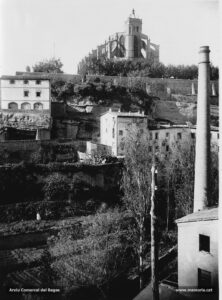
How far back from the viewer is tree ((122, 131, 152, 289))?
13734 millimetres

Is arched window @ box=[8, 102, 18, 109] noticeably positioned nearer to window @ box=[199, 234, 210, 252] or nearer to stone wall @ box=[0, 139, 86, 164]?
stone wall @ box=[0, 139, 86, 164]

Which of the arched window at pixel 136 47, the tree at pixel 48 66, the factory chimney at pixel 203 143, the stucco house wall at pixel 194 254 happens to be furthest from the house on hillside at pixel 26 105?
the stucco house wall at pixel 194 254

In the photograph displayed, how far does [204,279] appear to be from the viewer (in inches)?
338

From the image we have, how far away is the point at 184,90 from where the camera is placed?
36531 millimetres

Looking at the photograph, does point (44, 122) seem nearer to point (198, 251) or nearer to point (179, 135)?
point (179, 135)

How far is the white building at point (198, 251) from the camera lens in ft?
27.8

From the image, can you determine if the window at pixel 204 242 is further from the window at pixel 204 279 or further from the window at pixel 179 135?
the window at pixel 179 135

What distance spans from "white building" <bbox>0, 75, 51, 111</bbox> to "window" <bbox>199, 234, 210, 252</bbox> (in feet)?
58.1

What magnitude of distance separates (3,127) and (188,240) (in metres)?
16.1

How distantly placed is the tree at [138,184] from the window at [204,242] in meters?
2.98

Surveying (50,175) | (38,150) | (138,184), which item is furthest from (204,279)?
(38,150)

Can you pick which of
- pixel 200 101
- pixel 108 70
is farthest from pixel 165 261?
pixel 108 70

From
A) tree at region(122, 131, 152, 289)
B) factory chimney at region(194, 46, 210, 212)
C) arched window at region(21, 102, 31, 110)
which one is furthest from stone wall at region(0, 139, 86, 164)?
factory chimney at region(194, 46, 210, 212)

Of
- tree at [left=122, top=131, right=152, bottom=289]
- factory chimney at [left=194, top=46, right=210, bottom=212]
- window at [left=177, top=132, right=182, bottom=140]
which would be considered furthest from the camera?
window at [left=177, top=132, right=182, bottom=140]
